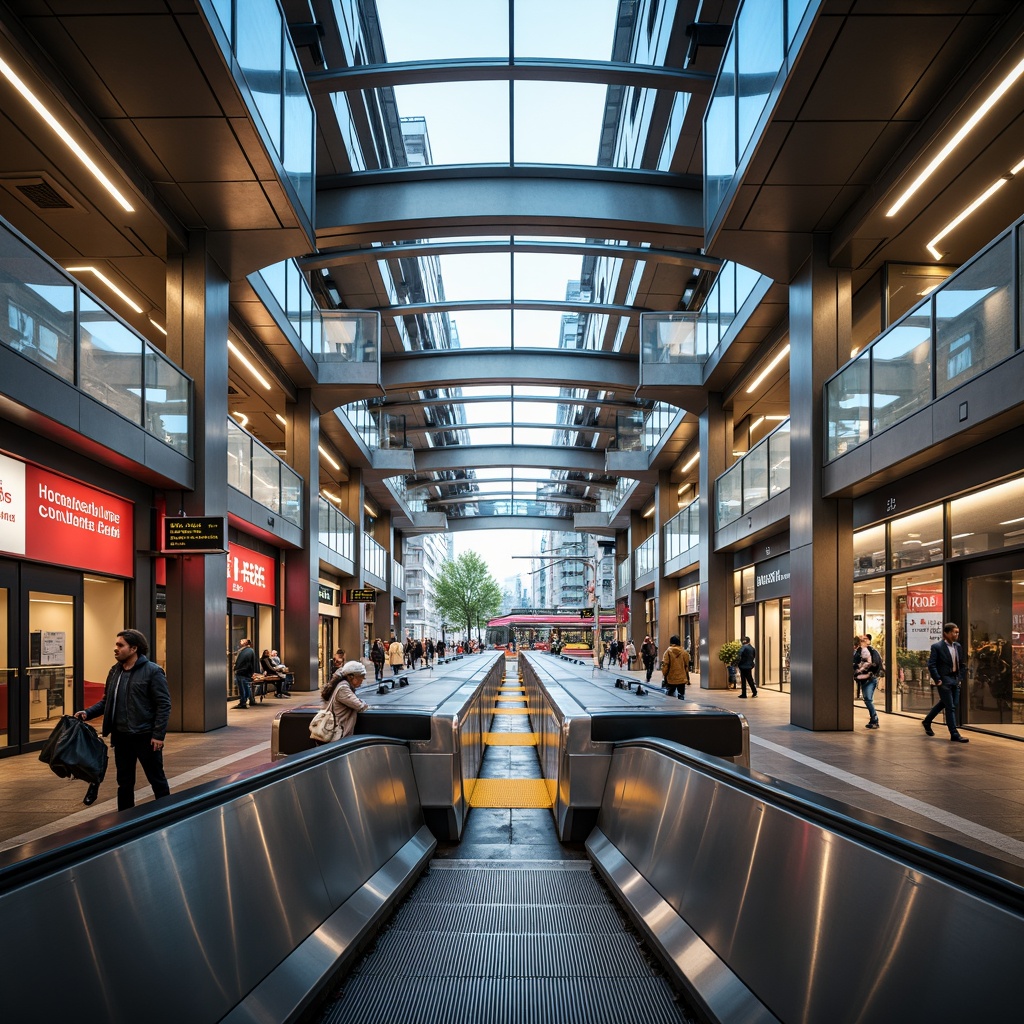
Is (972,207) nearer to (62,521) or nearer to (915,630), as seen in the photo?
(915,630)

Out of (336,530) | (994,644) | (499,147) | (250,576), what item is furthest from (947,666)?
(336,530)

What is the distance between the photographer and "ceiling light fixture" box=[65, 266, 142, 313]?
15984 mm

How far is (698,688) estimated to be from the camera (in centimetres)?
2627

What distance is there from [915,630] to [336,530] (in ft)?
65.6

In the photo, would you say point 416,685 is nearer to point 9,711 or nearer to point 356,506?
point 9,711

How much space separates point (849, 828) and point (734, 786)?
1088 millimetres

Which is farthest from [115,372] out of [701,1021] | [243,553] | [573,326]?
[573,326]

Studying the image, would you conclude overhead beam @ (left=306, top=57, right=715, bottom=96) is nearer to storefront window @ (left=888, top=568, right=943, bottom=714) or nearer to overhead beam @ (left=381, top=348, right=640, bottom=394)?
storefront window @ (left=888, top=568, right=943, bottom=714)

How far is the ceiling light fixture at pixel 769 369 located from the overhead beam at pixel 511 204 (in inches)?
146

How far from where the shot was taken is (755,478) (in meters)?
21.1

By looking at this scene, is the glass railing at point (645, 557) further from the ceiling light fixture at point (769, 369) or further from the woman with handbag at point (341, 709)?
the woman with handbag at point (341, 709)

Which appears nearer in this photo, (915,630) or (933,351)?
(933,351)

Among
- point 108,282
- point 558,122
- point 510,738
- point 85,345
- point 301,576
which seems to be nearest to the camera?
point 85,345

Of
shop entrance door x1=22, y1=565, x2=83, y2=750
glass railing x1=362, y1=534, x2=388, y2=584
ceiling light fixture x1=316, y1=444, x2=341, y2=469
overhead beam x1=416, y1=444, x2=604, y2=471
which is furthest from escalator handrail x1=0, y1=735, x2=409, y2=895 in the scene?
overhead beam x1=416, y1=444, x2=604, y2=471
